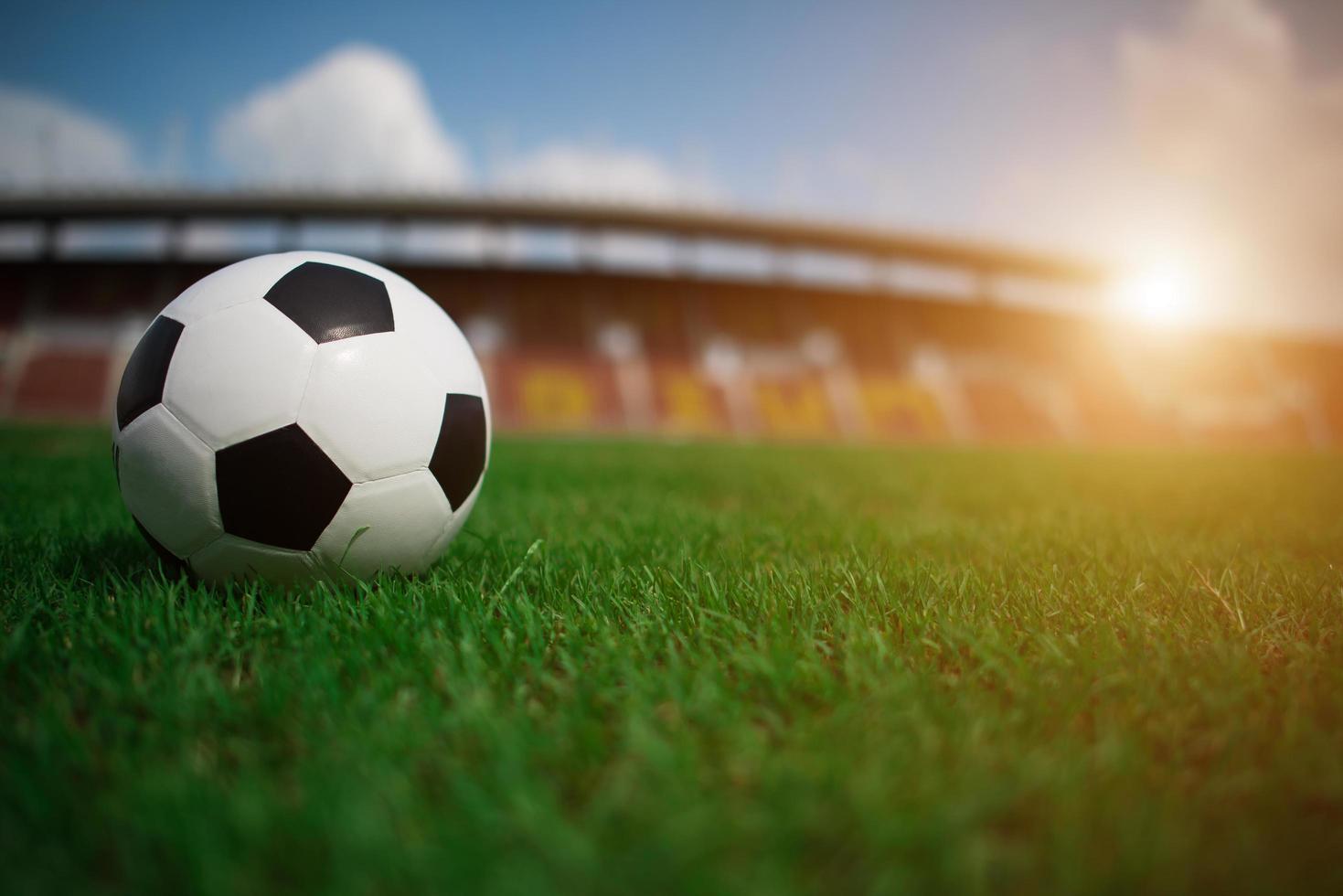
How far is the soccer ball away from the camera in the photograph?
1526 millimetres

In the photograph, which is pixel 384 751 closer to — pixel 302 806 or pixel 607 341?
pixel 302 806

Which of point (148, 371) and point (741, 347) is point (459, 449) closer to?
point (148, 371)

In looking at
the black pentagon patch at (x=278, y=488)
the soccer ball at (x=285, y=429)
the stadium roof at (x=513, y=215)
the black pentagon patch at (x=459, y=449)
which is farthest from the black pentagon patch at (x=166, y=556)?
the stadium roof at (x=513, y=215)

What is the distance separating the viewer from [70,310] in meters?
21.1

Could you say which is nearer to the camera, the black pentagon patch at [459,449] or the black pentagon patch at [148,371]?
the black pentagon patch at [148,371]

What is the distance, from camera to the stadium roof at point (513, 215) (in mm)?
21203

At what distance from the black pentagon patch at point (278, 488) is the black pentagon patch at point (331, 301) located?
0.91 ft

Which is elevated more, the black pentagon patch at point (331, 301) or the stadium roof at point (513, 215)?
the stadium roof at point (513, 215)

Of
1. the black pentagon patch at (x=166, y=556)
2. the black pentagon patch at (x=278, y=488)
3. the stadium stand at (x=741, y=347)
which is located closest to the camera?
the black pentagon patch at (x=278, y=488)

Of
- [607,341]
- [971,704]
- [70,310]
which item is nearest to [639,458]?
[971,704]

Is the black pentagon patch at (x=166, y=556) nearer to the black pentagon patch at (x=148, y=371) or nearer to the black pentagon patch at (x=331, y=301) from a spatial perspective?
the black pentagon patch at (x=148, y=371)

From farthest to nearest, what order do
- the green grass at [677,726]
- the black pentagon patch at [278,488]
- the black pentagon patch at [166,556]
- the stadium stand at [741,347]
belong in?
1. the stadium stand at [741,347]
2. the black pentagon patch at [166,556]
3. the black pentagon patch at [278,488]
4. the green grass at [677,726]

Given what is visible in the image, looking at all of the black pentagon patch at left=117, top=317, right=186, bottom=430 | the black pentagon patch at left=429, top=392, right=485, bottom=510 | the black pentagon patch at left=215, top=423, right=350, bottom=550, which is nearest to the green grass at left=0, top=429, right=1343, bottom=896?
the black pentagon patch at left=215, top=423, right=350, bottom=550

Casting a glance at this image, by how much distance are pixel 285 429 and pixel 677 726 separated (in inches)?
46.6
